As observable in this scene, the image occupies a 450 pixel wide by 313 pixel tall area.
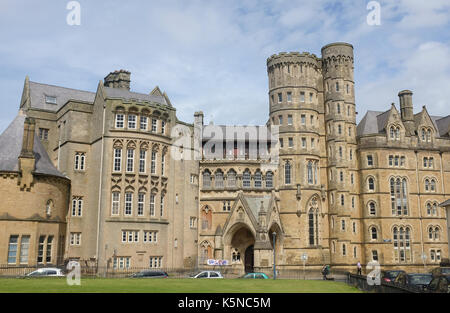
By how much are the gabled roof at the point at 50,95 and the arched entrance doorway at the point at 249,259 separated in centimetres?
2803

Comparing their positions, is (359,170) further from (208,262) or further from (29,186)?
(29,186)

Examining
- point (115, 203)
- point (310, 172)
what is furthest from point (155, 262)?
point (310, 172)

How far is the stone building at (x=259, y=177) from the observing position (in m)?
47.4

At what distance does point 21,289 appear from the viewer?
881 inches

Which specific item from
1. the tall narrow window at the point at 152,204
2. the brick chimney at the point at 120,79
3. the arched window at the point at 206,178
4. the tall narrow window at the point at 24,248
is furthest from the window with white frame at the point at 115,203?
the brick chimney at the point at 120,79

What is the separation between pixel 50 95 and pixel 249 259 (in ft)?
105

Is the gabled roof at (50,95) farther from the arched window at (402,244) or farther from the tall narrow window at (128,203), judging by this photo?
the arched window at (402,244)

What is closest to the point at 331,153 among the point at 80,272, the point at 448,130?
the point at 448,130

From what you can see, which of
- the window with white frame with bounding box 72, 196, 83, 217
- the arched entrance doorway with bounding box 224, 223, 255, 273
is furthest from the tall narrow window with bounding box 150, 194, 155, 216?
the arched entrance doorway with bounding box 224, 223, 255, 273

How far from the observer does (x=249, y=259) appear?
5647cm

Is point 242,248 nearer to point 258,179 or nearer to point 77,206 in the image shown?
point 258,179

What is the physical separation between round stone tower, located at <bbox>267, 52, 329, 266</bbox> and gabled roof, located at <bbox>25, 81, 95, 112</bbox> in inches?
993
